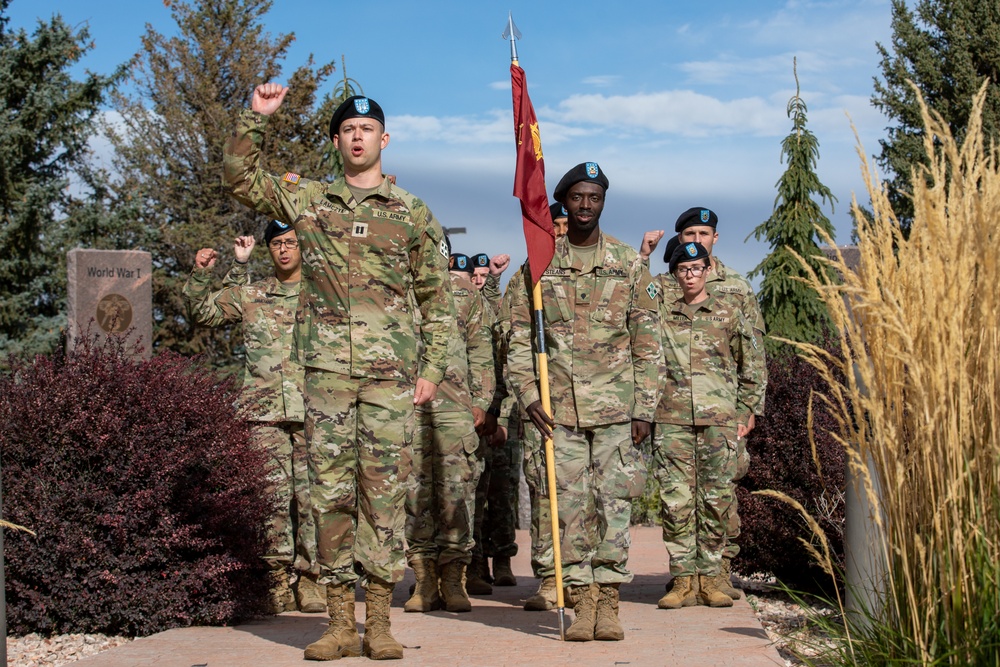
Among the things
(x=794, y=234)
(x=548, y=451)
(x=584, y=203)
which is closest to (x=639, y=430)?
(x=548, y=451)

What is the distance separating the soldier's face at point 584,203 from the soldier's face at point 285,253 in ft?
7.57

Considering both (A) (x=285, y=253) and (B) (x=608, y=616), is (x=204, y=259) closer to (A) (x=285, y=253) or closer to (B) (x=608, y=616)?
(A) (x=285, y=253)

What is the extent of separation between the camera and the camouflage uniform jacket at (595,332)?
23.0ft

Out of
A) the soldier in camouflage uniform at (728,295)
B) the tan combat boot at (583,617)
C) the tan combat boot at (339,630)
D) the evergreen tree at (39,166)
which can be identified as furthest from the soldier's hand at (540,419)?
the evergreen tree at (39,166)

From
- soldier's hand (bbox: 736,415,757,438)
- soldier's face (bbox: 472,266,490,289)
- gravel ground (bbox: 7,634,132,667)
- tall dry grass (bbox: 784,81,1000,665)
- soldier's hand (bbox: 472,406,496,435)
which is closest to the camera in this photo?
tall dry grass (bbox: 784,81,1000,665)

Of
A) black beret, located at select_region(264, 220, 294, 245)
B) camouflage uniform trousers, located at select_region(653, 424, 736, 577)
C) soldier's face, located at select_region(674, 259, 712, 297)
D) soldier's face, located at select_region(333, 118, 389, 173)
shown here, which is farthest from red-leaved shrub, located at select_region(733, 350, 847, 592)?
soldier's face, located at select_region(333, 118, 389, 173)

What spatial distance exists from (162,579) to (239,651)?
41.3 inches

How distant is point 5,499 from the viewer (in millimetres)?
6867

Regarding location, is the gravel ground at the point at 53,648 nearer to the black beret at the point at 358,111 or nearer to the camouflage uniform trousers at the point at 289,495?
the camouflage uniform trousers at the point at 289,495

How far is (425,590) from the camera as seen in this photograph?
27.5 ft

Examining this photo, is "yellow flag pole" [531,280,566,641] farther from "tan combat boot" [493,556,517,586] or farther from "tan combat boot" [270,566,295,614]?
"tan combat boot" [493,556,517,586]

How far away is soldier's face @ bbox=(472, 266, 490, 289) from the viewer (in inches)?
416

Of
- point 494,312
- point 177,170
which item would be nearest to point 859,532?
point 494,312

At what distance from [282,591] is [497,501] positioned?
2288 millimetres
